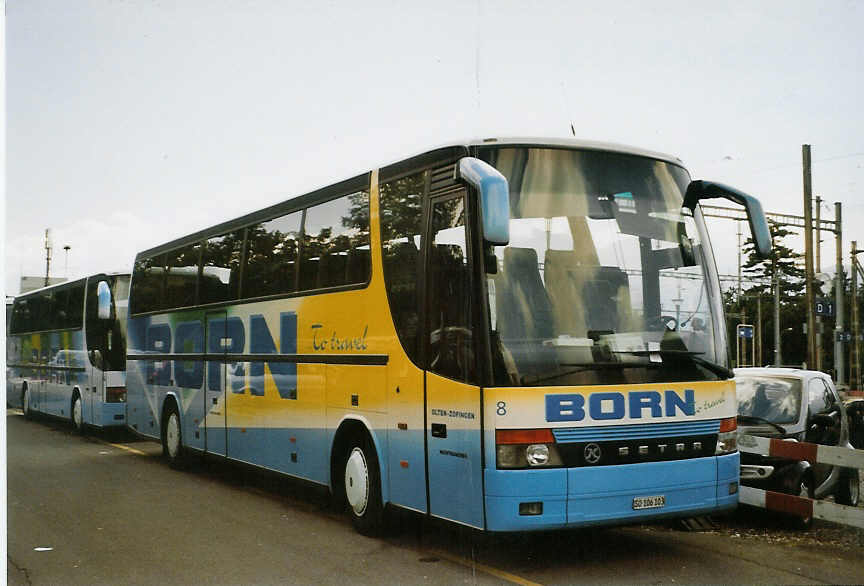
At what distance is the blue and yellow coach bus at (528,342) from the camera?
6.89m

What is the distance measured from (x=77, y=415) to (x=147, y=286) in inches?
243

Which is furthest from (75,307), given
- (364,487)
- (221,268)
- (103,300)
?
(364,487)

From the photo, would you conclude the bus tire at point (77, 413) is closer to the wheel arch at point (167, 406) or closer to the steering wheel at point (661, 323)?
the wheel arch at point (167, 406)

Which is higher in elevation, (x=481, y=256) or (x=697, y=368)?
(x=481, y=256)

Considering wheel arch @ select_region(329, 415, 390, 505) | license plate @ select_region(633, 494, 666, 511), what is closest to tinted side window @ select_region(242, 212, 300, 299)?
wheel arch @ select_region(329, 415, 390, 505)

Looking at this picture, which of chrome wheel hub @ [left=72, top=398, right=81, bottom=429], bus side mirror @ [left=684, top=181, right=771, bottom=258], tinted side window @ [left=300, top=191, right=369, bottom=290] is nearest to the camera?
bus side mirror @ [left=684, top=181, right=771, bottom=258]

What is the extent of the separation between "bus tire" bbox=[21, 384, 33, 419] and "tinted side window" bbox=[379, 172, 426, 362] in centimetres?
1949

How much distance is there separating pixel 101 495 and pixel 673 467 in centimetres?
748

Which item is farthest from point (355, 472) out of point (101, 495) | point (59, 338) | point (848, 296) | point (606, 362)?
point (848, 296)

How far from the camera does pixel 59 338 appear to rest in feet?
69.4

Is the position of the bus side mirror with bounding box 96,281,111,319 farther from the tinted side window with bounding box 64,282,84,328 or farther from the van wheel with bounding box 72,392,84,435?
the van wheel with bounding box 72,392,84,435

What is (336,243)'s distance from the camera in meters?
9.62

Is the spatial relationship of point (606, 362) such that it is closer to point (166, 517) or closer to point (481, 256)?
point (481, 256)

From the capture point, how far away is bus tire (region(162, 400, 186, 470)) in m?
14.3
